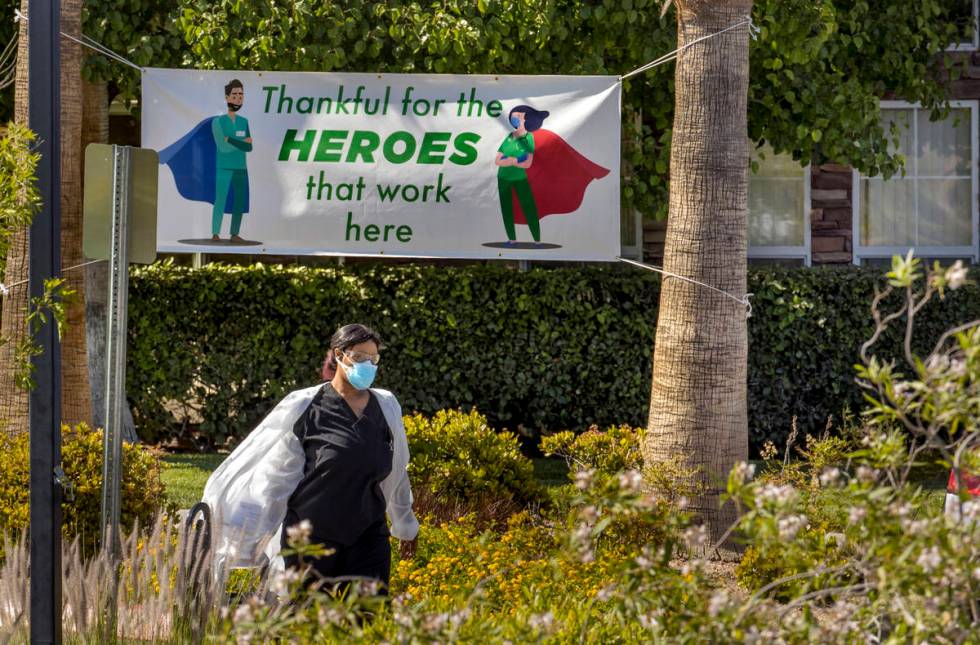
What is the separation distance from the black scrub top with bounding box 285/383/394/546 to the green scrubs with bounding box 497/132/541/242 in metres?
4.41

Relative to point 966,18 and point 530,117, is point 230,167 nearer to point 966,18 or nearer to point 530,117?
point 530,117

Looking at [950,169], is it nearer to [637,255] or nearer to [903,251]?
[903,251]

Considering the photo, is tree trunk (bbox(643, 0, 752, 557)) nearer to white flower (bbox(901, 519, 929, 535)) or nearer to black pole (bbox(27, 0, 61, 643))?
black pole (bbox(27, 0, 61, 643))

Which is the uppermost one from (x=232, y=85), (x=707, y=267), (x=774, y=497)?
(x=232, y=85)

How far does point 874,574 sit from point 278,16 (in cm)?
825

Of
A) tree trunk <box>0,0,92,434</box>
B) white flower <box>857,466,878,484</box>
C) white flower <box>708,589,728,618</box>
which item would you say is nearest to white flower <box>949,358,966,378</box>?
white flower <box>857,466,878,484</box>

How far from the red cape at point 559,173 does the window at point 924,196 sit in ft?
15.2

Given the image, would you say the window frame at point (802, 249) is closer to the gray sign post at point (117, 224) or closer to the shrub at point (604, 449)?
the shrub at point (604, 449)

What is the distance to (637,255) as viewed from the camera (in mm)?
12672

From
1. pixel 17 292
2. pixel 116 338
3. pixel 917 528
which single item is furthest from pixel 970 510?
pixel 17 292

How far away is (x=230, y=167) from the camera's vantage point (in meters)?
9.76

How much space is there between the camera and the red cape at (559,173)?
955 cm

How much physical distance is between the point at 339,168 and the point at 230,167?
85cm

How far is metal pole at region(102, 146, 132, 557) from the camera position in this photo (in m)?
5.07
